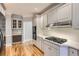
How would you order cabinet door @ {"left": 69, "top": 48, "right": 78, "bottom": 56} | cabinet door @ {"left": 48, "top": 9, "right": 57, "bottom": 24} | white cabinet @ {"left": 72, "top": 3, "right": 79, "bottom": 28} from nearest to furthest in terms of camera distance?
1. cabinet door @ {"left": 69, "top": 48, "right": 78, "bottom": 56}
2. white cabinet @ {"left": 72, "top": 3, "right": 79, "bottom": 28}
3. cabinet door @ {"left": 48, "top": 9, "right": 57, "bottom": 24}

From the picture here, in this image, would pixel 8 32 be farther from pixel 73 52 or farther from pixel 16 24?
pixel 73 52

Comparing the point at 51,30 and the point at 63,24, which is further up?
the point at 63,24

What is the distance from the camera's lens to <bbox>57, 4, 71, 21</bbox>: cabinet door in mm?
2244

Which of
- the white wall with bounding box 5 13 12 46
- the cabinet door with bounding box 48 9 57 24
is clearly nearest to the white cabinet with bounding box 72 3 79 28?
the cabinet door with bounding box 48 9 57 24

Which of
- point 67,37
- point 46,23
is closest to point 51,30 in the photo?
point 46,23

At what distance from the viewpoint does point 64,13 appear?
2.44 meters

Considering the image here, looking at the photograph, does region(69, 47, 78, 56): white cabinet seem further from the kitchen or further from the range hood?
the range hood

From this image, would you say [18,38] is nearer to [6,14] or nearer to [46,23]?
[6,14]

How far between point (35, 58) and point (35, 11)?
5.89ft

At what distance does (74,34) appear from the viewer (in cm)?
249

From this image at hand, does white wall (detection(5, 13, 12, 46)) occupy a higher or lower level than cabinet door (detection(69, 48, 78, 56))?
higher

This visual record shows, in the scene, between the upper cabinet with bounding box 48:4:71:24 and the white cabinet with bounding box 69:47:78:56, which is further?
the upper cabinet with bounding box 48:4:71:24

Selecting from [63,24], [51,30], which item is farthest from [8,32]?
[63,24]

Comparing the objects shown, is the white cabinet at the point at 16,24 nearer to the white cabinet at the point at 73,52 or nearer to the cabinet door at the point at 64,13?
the cabinet door at the point at 64,13
